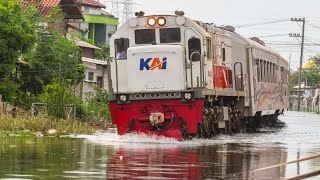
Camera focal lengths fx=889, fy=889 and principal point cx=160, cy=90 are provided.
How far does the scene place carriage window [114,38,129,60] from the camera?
27.0 metres

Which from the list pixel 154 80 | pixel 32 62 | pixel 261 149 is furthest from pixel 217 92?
pixel 32 62

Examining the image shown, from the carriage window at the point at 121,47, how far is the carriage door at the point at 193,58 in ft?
6.31

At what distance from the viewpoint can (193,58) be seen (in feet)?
86.6

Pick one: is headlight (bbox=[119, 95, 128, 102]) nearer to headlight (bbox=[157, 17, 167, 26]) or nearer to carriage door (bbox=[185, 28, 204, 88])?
carriage door (bbox=[185, 28, 204, 88])

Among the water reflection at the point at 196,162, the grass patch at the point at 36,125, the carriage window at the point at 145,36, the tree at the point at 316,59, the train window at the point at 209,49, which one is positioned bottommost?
the water reflection at the point at 196,162

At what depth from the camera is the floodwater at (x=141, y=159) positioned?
14.3 m

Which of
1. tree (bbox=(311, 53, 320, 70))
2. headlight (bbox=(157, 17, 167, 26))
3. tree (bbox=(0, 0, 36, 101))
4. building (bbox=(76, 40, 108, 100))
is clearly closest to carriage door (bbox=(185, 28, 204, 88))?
headlight (bbox=(157, 17, 167, 26))

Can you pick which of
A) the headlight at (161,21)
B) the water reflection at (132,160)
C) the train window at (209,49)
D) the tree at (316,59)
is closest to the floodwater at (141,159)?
the water reflection at (132,160)

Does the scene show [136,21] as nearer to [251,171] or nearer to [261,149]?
[261,149]

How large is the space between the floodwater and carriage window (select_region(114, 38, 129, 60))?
2.62m

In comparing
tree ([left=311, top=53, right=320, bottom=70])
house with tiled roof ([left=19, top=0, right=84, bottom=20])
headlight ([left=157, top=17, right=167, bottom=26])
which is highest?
tree ([left=311, top=53, right=320, bottom=70])

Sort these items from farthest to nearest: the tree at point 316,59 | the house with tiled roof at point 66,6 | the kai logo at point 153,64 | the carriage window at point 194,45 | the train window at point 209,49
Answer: the tree at point 316,59
the house with tiled roof at point 66,6
the train window at point 209,49
the carriage window at point 194,45
the kai logo at point 153,64

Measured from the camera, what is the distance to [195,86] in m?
26.3

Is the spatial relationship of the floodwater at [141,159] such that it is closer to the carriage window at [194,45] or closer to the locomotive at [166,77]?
the locomotive at [166,77]
